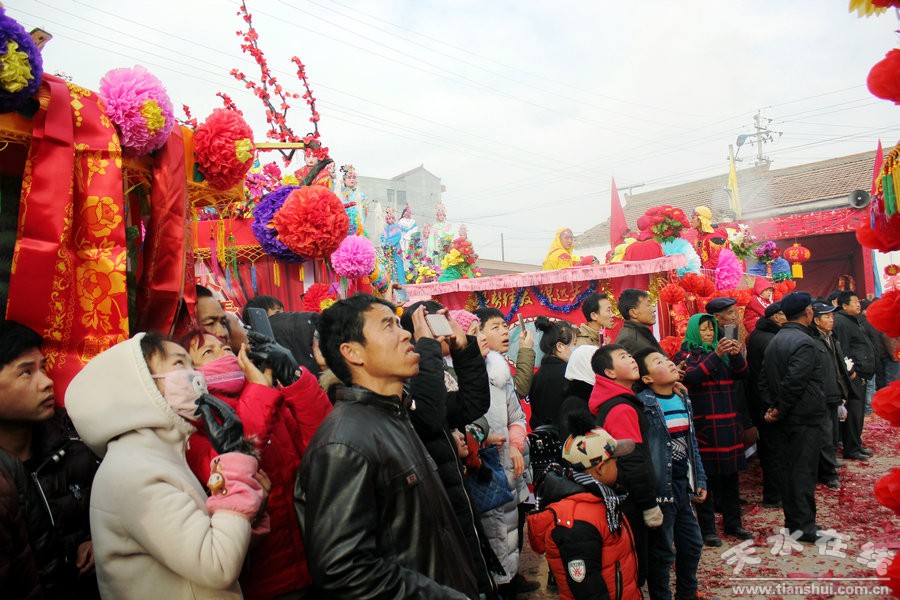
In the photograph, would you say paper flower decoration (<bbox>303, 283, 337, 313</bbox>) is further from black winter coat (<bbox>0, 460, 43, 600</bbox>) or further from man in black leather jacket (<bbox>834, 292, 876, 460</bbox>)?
man in black leather jacket (<bbox>834, 292, 876, 460</bbox>)

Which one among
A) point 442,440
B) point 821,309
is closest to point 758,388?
point 821,309

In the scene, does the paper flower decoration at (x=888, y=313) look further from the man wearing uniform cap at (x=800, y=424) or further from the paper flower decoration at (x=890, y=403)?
the man wearing uniform cap at (x=800, y=424)

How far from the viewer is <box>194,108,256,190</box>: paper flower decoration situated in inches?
107

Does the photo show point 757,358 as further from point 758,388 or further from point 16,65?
point 16,65

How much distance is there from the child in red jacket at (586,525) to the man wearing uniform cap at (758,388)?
374 cm

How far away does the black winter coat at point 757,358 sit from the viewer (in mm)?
6367

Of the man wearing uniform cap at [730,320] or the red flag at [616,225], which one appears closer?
the man wearing uniform cap at [730,320]

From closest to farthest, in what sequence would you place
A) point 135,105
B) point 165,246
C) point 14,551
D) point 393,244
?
1. point 14,551
2. point 135,105
3. point 165,246
4. point 393,244

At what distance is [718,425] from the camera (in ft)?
17.3

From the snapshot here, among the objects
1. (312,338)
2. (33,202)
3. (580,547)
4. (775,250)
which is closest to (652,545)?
(580,547)

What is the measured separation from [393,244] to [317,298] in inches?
323

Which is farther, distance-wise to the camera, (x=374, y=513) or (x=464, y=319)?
(x=464, y=319)

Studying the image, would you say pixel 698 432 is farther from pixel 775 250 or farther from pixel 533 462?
pixel 775 250

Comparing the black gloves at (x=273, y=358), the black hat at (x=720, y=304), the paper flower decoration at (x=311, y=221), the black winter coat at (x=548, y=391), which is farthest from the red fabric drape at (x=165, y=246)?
the black hat at (x=720, y=304)
